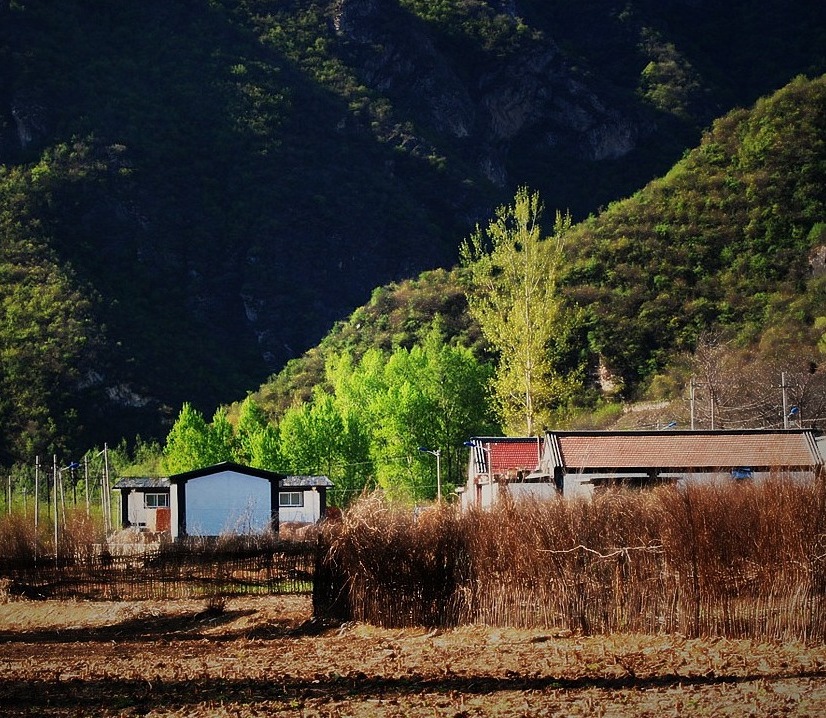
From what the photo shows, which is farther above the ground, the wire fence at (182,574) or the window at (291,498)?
the window at (291,498)

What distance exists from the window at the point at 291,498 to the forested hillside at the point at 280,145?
34.7 m

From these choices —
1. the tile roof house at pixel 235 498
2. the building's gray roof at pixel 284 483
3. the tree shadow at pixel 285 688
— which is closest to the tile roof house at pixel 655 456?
the tree shadow at pixel 285 688

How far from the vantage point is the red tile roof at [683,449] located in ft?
114

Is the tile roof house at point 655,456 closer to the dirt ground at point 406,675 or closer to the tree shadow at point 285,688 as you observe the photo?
the dirt ground at point 406,675

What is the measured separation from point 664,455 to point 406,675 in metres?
18.7

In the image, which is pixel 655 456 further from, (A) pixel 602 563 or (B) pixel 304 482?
(B) pixel 304 482

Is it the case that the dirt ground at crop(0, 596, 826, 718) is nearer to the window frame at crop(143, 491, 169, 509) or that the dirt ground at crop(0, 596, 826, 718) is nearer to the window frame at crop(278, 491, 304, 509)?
the window frame at crop(278, 491, 304, 509)

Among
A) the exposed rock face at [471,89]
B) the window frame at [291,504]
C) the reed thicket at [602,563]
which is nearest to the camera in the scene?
the reed thicket at [602,563]

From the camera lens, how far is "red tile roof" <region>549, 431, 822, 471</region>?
114 ft

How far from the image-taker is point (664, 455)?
115 feet

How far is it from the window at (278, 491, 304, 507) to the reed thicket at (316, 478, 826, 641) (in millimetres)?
35879

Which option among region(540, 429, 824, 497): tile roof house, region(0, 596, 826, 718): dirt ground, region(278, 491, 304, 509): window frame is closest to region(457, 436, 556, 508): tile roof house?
region(540, 429, 824, 497): tile roof house

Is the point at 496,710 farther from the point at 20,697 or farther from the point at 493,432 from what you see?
the point at 493,432

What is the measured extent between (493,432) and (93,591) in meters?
32.9
